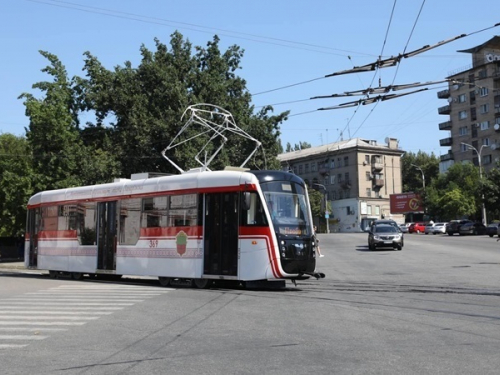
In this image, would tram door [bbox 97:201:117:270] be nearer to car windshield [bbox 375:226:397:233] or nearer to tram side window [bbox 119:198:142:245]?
tram side window [bbox 119:198:142:245]

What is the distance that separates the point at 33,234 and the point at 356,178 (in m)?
82.6

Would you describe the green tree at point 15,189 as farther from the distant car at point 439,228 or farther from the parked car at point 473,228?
the distant car at point 439,228

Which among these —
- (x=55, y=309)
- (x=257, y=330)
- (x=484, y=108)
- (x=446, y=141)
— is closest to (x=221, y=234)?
(x=55, y=309)

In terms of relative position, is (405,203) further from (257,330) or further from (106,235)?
(257,330)

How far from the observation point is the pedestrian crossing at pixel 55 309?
9570 millimetres

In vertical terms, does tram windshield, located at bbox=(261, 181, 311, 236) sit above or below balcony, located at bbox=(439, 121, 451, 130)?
below

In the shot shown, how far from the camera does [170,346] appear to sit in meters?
8.26

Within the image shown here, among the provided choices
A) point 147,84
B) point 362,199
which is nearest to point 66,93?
point 147,84

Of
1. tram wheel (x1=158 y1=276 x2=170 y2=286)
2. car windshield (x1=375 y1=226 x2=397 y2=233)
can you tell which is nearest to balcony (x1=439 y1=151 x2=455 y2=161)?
car windshield (x1=375 y1=226 x2=397 y2=233)

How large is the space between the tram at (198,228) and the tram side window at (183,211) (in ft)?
Answer: 0.09

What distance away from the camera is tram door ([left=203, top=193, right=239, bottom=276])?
1720cm

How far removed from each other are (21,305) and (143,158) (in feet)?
90.6

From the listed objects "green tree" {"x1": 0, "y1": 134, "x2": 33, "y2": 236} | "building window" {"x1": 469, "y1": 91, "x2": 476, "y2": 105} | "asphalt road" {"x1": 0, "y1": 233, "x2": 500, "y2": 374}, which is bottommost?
"asphalt road" {"x1": 0, "y1": 233, "x2": 500, "y2": 374}

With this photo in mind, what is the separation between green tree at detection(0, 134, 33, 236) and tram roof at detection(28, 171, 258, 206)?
60.3 ft
